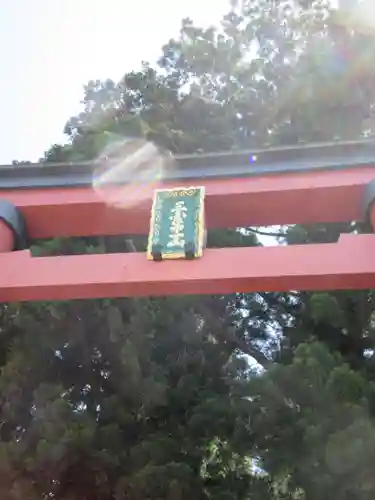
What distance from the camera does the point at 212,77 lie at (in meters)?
7.27

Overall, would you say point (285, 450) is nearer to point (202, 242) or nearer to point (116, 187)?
point (202, 242)

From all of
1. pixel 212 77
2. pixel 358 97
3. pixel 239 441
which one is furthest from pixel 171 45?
pixel 239 441

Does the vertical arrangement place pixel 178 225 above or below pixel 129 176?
below

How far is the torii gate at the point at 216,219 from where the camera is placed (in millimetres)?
3303

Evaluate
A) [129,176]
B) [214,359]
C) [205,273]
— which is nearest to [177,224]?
[205,273]

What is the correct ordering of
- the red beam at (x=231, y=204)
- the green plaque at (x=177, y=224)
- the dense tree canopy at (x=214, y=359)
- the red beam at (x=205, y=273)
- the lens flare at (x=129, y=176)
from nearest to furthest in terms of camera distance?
the red beam at (x=205, y=273), the green plaque at (x=177, y=224), the red beam at (x=231, y=204), the lens flare at (x=129, y=176), the dense tree canopy at (x=214, y=359)

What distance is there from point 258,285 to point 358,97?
11.2 feet

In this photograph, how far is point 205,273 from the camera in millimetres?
3311

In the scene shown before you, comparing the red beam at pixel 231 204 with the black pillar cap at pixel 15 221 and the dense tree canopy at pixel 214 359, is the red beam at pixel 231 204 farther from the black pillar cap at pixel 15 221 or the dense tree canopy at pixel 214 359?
the dense tree canopy at pixel 214 359

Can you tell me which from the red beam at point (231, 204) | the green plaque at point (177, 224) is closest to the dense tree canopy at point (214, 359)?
the red beam at point (231, 204)

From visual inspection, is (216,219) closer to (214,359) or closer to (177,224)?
(177,224)

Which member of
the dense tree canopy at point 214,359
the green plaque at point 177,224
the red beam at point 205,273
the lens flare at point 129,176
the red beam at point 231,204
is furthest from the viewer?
the dense tree canopy at point 214,359

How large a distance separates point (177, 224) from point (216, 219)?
1.27ft

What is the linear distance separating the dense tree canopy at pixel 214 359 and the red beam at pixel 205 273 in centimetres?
112
